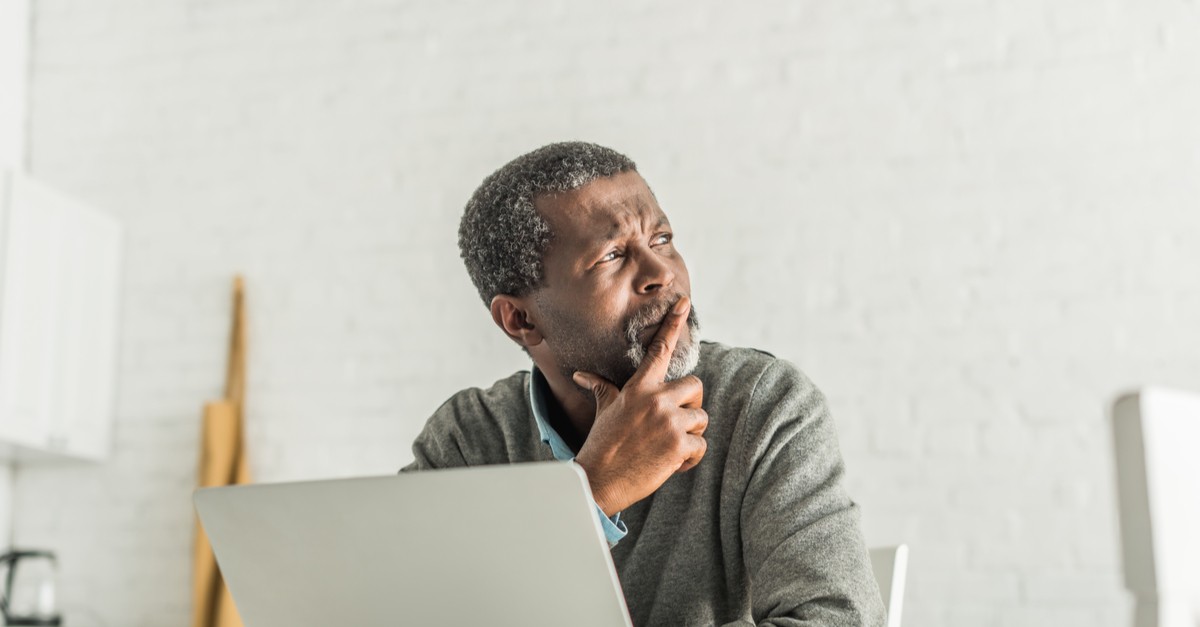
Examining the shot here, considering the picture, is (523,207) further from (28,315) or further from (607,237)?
(28,315)

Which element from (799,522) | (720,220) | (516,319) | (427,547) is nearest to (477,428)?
(516,319)

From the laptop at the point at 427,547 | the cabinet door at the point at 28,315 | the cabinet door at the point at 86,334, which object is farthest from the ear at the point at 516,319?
the cabinet door at the point at 86,334

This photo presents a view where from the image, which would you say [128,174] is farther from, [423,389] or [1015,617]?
[1015,617]

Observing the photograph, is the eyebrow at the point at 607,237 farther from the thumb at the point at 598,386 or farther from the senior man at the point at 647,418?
the thumb at the point at 598,386

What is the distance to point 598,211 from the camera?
1.74m

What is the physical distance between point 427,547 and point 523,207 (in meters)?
0.79

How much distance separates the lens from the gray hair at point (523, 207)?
1778mm

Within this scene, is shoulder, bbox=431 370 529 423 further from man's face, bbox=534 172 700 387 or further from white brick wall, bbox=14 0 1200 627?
white brick wall, bbox=14 0 1200 627

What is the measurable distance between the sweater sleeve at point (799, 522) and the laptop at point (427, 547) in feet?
1.02

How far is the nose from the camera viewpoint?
1678 millimetres

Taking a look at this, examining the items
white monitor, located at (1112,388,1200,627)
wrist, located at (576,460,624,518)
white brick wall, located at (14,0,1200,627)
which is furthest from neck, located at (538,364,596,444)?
white brick wall, located at (14,0,1200,627)

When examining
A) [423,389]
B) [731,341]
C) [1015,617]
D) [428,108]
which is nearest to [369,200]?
[428,108]

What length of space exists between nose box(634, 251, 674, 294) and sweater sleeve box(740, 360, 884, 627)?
0.60 feet

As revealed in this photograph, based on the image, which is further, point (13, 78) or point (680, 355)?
point (13, 78)
